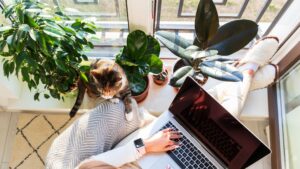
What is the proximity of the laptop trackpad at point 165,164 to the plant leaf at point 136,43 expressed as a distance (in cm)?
42

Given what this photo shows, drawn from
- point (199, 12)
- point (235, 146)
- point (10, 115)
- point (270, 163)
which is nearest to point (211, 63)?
point (199, 12)

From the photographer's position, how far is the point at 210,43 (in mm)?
1151

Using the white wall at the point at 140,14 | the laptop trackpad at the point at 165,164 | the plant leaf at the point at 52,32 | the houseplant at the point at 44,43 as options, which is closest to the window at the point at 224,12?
the white wall at the point at 140,14

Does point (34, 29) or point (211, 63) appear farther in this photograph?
point (211, 63)

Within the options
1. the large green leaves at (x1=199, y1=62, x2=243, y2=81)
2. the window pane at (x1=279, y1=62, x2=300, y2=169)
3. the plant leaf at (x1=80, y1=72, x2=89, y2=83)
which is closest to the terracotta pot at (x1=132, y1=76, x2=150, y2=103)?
the plant leaf at (x1=80, y1=72, x2=89, y2=83)

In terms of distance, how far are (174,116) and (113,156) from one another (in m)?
0.29

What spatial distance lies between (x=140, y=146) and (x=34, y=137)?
0.77 meters

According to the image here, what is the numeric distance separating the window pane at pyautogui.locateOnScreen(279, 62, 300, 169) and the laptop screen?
41 cm

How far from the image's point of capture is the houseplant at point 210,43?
42.8 inches

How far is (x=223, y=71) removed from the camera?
110cm

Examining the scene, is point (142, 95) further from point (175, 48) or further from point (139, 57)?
point (175, 48)

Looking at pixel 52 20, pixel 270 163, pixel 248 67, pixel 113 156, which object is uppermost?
pixel 52 20

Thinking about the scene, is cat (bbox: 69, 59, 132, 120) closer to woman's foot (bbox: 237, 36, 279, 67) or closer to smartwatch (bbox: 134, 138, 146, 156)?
smartwatch (bbox: 134, 138, 146, 156)

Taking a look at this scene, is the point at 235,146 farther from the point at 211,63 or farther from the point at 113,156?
the point at 113,156
